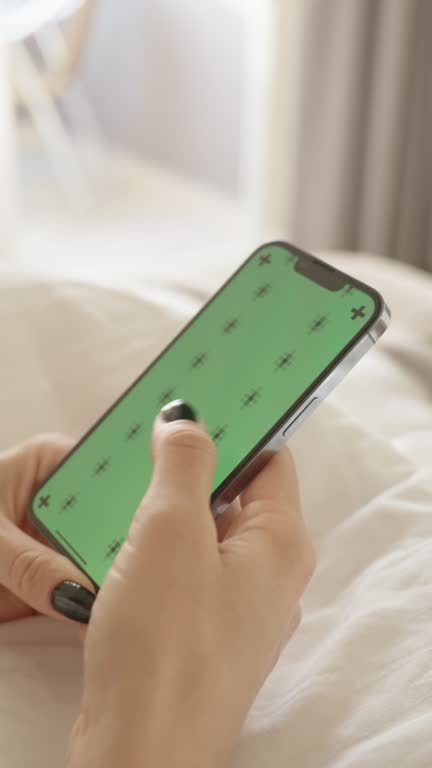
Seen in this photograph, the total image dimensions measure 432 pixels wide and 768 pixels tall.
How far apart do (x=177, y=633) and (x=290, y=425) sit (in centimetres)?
17

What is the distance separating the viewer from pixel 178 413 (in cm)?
54

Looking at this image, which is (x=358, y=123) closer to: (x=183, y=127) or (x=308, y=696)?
(x=183, y=127)

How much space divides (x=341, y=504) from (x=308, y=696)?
7.4 inches

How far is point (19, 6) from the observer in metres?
2.23

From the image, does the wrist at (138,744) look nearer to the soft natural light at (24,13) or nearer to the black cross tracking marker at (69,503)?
the black cross tracking marker at (69,503)

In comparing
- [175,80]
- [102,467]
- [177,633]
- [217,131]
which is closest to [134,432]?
[102,467]

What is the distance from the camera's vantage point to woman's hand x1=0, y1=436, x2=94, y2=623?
58 centimetres

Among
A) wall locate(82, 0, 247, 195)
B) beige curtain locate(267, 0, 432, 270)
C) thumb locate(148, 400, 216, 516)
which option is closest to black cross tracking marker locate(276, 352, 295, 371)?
thumb locate(148, 400, 216, 516)

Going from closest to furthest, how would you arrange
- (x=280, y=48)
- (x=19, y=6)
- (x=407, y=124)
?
1. (x=407, y=124)
2. (x=280, y=48)
3. (x=19, y=6)

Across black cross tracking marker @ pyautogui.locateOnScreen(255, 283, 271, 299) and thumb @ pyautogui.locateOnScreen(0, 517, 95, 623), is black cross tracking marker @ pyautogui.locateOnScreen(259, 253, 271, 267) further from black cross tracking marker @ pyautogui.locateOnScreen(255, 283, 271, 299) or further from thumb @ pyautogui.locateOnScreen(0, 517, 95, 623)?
thumb @ pyautogui.locateOnScreen(0, 517, 95, 623)

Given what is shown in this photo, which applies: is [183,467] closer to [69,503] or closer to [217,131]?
[69,503]

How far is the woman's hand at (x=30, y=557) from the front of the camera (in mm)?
576

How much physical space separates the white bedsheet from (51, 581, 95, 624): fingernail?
0.05 meters

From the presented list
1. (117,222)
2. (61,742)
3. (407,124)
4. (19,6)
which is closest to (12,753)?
(61,742)
